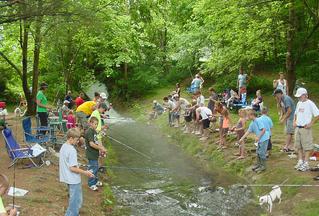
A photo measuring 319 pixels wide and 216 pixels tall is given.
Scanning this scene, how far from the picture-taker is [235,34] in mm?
19250

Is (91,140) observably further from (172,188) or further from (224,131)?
(224,131)

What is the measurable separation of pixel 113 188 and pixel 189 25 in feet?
68.8

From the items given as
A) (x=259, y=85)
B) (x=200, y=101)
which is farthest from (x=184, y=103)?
(x=259, y=85)

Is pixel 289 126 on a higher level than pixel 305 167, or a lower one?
higher

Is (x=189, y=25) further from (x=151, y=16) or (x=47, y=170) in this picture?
(x=47, y=170)

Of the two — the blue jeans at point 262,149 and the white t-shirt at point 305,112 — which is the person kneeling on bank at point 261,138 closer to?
the blue jeans at point 262,149

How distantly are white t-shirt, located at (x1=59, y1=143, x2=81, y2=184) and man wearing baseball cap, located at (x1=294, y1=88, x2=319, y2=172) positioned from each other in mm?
5233

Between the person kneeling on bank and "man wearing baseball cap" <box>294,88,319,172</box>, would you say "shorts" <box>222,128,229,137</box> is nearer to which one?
the person kneeling on bank

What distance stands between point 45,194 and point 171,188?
3346 mm

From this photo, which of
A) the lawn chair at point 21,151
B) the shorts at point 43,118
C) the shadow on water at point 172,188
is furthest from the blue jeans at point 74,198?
the shorts at point 43,118

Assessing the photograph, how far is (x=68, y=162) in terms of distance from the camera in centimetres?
677

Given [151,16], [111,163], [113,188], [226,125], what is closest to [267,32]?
[226,125]

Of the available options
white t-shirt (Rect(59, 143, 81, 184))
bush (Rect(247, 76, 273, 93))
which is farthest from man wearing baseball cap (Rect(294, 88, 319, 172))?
bush (Rect(247, 76, 273, 93))

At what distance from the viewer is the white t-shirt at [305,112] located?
9.45m
